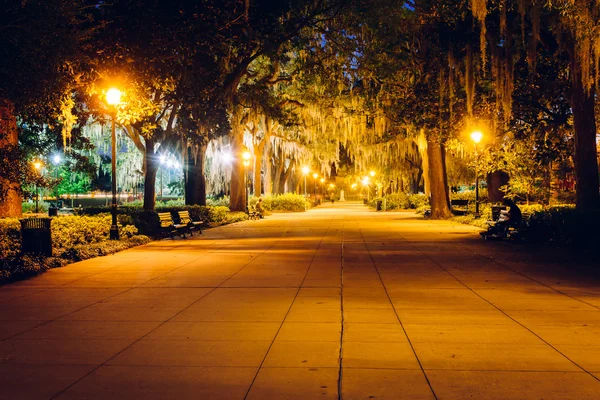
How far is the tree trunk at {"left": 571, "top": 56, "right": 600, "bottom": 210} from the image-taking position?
664 inches

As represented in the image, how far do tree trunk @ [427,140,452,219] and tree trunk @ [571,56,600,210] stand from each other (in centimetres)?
1473

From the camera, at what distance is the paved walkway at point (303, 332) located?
4.68 metres

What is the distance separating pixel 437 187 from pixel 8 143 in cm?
2369

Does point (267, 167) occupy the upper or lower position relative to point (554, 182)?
upper

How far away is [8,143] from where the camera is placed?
1341cm

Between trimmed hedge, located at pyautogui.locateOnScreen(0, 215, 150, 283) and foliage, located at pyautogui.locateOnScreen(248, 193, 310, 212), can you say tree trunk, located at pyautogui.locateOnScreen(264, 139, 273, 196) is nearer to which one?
foliage, located at pyautogui.locateOnScreen(248, 193, 310, 212)

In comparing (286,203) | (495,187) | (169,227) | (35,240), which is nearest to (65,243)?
(35,240)

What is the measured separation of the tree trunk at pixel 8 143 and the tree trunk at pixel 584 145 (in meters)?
14.9

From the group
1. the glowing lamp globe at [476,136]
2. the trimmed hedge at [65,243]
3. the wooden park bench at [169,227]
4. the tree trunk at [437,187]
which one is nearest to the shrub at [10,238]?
the trimmed hedge at [65,243]

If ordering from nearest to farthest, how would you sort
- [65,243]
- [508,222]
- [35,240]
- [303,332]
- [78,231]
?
[303,332] → [35,240] → [65,243] → [78,231] → [508,222]

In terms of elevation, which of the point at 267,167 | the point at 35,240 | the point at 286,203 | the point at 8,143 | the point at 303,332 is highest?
the point at 267,167

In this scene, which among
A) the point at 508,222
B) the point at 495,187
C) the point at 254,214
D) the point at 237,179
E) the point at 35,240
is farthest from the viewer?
the point at 495,187

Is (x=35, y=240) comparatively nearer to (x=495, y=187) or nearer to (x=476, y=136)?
(x=476, y=136)

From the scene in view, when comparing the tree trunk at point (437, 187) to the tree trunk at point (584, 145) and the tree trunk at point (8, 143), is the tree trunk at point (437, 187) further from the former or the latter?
the tree trunk at point (8, 143)
